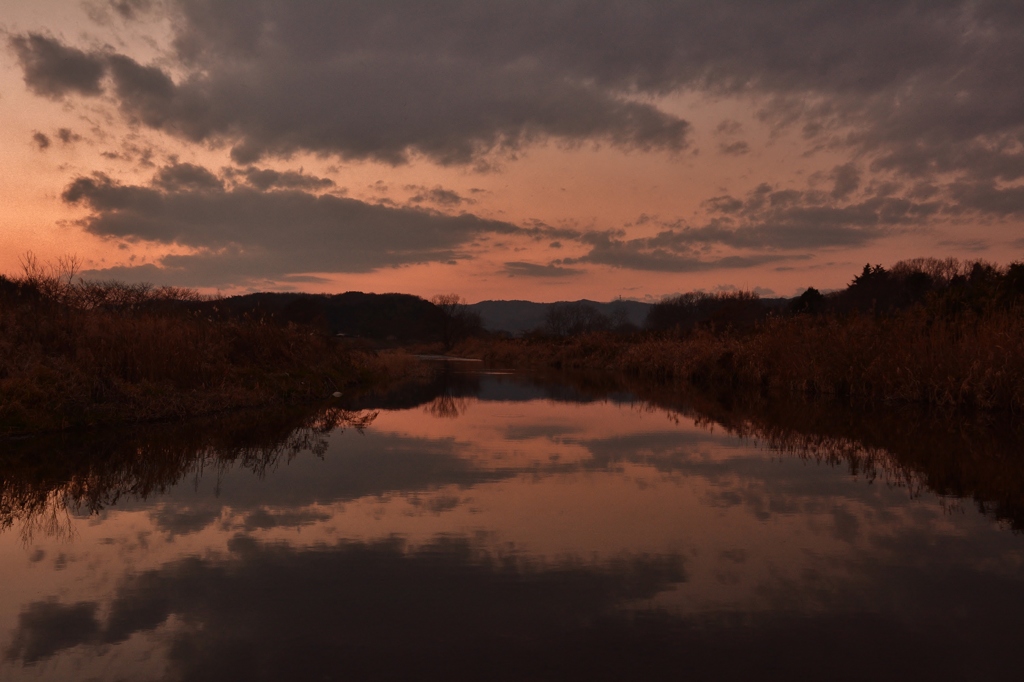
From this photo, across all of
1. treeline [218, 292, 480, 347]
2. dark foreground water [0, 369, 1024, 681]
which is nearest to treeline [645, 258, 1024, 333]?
dark foreground water [0, 369, 1024, 681]

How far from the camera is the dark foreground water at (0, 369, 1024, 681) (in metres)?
3.82

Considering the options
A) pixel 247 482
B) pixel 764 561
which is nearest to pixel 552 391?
pixel 247 482

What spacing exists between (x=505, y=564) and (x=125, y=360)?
11.6 m

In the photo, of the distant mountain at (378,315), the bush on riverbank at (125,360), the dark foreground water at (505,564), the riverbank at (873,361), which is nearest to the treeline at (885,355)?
the riverbank at (873,361)

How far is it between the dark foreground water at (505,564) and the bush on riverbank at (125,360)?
1477 millimetres

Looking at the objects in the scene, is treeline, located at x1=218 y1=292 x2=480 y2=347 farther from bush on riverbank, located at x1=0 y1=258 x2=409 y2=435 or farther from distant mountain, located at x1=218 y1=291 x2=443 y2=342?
bush on riverbank, located at x1=0 y1=258 x2=409 y2=435

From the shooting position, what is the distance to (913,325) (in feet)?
63.4

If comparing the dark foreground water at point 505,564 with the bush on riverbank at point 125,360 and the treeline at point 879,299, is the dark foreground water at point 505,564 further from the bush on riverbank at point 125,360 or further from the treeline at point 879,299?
the treeline at point 879,299

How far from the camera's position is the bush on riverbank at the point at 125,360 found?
11484mm

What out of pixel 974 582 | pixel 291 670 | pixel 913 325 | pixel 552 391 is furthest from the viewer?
pixel 552 391

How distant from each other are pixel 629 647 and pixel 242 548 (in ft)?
11.4

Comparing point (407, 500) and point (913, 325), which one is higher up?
point (913, 325)

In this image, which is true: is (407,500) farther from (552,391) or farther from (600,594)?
(552,391)

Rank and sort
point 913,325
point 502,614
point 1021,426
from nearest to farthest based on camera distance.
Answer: point 502,614 < point 1021,426 < point 913,325
